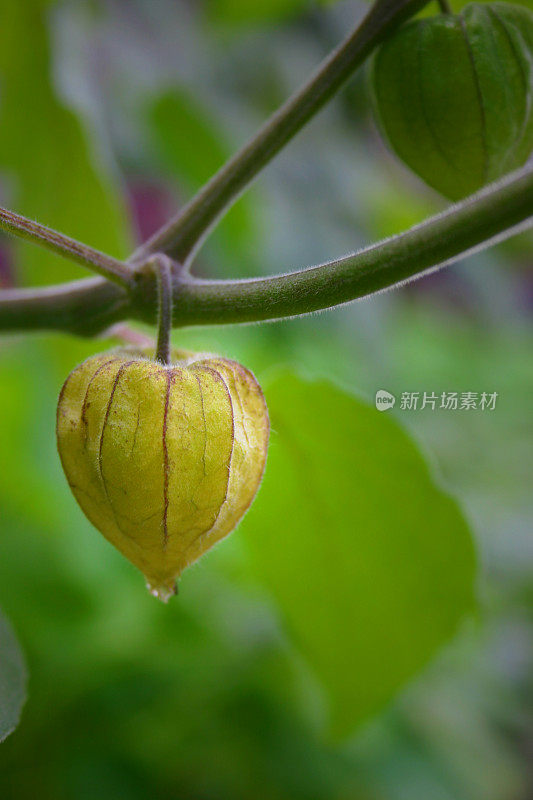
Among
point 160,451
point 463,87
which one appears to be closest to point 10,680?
point 160,451

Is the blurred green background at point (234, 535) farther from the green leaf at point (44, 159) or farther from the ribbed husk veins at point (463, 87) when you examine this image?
the ribbed husk veins at point (463, 87)

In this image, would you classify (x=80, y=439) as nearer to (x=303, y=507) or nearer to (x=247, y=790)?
(x=303, y=507)

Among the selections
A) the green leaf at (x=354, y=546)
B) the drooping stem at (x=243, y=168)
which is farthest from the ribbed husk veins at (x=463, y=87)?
the green leaf at (x=354, y=546)

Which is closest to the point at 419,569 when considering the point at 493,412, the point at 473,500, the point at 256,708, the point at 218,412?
the point at 218,412

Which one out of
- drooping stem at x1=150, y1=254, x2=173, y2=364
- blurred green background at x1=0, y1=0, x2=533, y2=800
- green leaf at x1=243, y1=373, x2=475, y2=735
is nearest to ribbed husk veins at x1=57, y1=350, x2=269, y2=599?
drooping stem at x1=150, y1=254, x2=173, y2=364

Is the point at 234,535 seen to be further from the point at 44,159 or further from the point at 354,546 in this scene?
the point at 44,159

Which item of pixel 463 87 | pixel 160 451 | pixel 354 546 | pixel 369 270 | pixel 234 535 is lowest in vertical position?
pixel 234 535
